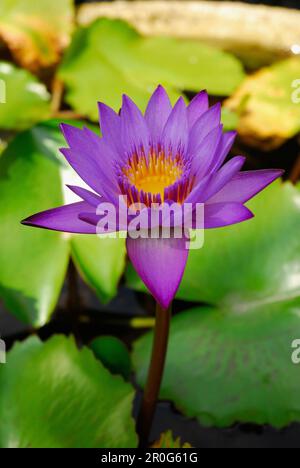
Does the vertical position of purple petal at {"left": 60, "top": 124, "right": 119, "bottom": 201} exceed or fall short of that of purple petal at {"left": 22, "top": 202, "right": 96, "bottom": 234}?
it exceeds it

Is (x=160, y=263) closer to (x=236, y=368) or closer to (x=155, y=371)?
(x=155, y=371)

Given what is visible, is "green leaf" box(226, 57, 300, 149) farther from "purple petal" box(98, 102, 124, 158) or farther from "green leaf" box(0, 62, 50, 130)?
"purple petal" box(98, 102, 124, 158)

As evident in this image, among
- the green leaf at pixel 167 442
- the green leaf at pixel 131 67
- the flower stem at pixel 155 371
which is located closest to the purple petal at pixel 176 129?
the flower stem at pixel 155 371

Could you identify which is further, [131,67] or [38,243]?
[131,67]

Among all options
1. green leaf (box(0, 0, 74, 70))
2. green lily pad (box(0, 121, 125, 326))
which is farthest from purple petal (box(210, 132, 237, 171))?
green leaf (box(0, 0, 74, 70))

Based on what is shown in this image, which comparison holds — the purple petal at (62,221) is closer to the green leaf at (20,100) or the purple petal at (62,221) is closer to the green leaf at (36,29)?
the green leaf at (20,100)

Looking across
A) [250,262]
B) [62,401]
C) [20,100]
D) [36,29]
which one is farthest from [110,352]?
[36,29]
